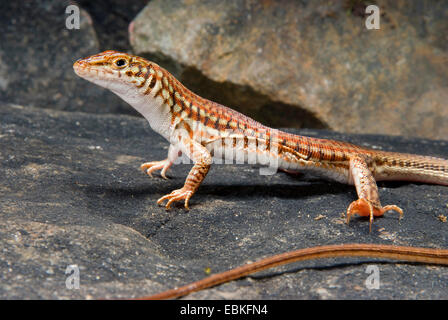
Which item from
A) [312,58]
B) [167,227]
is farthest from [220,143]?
[312,58]

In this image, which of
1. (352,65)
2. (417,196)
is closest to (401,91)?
(352,65)

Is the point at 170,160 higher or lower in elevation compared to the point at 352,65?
lower

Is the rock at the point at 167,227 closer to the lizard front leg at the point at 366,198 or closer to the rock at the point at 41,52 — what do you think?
the lizard front leg at the point at 366,198

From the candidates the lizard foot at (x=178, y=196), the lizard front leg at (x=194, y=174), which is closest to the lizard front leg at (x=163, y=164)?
Answer: the lizard front leg at (x=194, y=174)

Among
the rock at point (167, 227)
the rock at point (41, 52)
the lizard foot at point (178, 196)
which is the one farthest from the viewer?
the rock at point (41, 52)

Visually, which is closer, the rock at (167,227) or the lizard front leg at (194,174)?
the rock at (167,227)

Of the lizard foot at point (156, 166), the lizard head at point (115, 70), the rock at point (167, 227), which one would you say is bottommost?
the rock at point (167, 227)

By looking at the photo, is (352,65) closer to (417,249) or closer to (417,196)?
(417,196)
